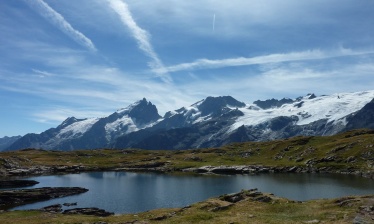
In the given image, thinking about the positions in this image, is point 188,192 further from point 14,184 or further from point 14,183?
point 14,183

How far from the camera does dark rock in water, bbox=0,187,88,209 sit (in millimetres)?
106375

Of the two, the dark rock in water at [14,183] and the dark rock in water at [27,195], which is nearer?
the dark rock in water at [27,195]

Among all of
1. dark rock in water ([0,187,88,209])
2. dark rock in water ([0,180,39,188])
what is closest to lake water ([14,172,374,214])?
dark rock in water ([0,187,88,209])

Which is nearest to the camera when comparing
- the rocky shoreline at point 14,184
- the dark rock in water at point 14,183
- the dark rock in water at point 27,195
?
the dark rock in water at point 27,195

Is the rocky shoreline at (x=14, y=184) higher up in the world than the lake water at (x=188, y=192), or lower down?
higher up

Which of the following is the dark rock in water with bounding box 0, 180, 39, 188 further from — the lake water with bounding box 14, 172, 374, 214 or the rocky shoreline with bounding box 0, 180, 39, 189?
the lake water with bounding box 14, 172, 374, 214

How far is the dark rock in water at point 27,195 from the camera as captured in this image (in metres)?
106

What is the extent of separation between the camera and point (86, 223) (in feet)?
205

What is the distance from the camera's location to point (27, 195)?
374 ft

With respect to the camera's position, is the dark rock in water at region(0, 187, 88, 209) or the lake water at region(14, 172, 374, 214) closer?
the dark rock in water at region(0, 187, 88, 209)

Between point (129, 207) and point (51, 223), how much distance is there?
40.1 metres

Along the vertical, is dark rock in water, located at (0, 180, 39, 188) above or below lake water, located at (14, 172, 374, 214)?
above

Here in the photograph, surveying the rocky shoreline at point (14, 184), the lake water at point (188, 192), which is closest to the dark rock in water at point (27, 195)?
the lake water at point (188, 192)

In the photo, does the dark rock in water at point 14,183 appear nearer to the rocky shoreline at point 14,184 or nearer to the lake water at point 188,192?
the rocky shoreline at point 14,184
